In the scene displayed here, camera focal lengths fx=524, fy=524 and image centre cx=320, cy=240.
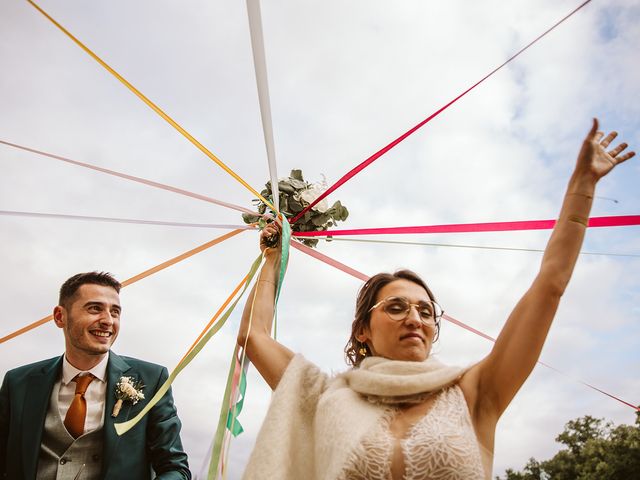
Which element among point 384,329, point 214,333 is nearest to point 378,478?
point 384,329

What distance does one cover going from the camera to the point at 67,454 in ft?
11.3

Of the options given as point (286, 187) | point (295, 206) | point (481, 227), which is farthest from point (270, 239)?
point (481, 227)

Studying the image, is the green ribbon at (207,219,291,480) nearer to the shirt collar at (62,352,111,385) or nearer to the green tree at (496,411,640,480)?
the shirt collar at (62,352,111,385)

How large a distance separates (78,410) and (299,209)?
6.75ft

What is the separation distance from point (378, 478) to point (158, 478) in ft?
6.48

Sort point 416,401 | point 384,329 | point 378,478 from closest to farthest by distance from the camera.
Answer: point 378,478 → point 416,401 → point 384,329

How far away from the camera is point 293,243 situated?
3.69 meters

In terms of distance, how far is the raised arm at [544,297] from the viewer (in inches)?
88.0

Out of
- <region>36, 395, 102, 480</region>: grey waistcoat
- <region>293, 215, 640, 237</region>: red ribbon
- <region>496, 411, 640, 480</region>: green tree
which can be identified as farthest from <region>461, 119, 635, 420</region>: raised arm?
<region>496, 411, 640, 480</region>: green tree

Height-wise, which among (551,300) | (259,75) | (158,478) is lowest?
(158,478)

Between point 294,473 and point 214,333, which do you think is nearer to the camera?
point 294,473

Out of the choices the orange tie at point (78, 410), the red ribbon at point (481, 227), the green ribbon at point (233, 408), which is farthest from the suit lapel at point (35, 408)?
the red ribbon at point (481, 227)

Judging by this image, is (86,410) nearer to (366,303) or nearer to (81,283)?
(81,283)

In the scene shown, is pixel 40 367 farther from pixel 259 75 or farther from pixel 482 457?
pixel 482 457
